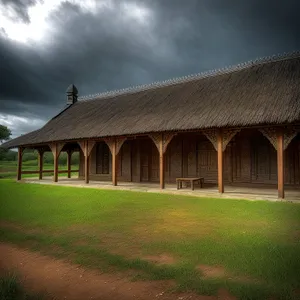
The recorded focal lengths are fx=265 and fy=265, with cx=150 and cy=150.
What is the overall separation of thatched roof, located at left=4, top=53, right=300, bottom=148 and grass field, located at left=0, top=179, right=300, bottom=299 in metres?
3.63

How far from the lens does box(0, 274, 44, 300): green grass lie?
3.11 m

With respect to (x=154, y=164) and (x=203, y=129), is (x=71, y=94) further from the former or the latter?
(x=203, y=129)

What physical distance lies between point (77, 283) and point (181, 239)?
2.39 metres

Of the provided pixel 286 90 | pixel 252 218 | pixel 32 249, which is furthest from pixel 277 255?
pixel 286 90

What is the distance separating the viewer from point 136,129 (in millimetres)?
13203

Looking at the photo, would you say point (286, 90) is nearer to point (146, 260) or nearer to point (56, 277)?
point (146, 260)

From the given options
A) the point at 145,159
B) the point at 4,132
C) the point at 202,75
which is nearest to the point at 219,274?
the point at 145,159

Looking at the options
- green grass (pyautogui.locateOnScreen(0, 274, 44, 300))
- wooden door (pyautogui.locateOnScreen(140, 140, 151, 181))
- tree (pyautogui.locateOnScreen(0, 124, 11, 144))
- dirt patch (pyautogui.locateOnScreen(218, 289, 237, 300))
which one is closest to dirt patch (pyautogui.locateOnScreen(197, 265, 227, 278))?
dirt patch (pyautogui.locateOnScreen(218, 289, 237, 300))

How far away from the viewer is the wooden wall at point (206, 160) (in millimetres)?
13305

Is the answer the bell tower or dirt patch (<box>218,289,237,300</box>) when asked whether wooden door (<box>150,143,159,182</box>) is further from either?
Result: dirt patch (<box>218,289,237,300</box>)

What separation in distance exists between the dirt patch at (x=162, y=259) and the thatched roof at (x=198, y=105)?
705cm

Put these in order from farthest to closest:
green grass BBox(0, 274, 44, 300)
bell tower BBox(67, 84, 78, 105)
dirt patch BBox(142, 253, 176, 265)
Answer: bell tower BBox(67, 84, 78, 105) < dirt patch BBox(142, 253, 176, 265) < green grass BBox(0, 274, 44, 300)

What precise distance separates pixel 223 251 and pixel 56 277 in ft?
8.95

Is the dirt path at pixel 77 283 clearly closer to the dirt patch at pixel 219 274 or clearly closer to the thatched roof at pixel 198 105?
the dirt patch at pixel 219 274
